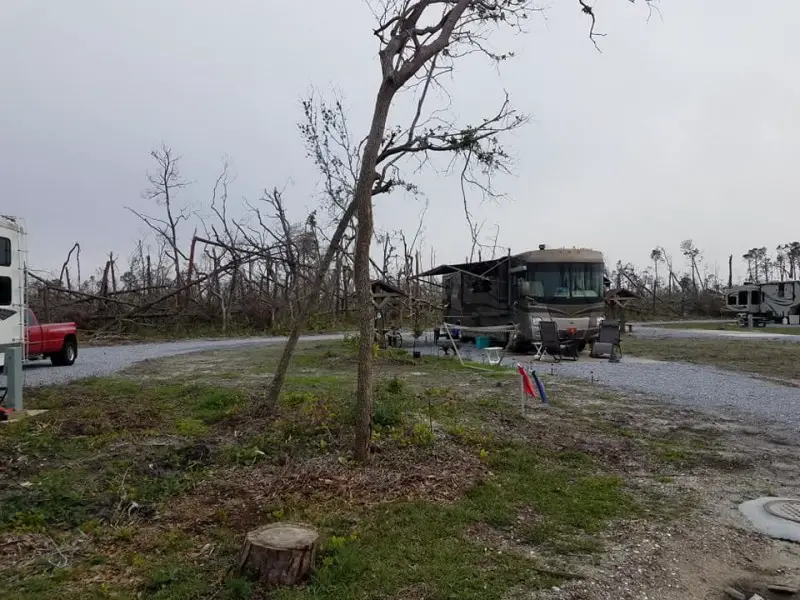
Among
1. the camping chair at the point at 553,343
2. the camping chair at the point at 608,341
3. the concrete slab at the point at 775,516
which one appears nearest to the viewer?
the concrete slab at the point at 775,516

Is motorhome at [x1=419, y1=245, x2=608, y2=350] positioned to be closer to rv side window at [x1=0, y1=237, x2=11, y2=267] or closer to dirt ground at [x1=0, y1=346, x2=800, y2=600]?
dirt ground at [x1=0, y1=346, x2=800, y2=600]

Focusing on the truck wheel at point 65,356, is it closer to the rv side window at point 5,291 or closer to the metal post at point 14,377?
the rv side window at point 5,291

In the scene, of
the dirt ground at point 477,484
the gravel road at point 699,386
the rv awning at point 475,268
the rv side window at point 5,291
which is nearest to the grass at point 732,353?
the gravel road at point 699,386

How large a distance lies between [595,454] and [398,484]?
2.42 metres

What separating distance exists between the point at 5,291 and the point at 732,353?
1812 cm

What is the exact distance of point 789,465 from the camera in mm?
6246

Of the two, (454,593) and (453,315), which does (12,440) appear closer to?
(454,593)

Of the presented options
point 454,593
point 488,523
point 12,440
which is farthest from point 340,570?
point 12,440

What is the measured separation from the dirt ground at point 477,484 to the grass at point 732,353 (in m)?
7.04

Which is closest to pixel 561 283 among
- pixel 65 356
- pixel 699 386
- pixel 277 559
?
pixel 699 386

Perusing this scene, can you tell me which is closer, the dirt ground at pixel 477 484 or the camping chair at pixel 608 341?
the dirt ground at pixel 477 484

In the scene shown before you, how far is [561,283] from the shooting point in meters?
18.1

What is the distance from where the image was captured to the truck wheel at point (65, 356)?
610 inches

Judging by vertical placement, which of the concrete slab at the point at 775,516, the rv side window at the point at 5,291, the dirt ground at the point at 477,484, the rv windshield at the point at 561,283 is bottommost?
the concrete slab at the point at 775,516
